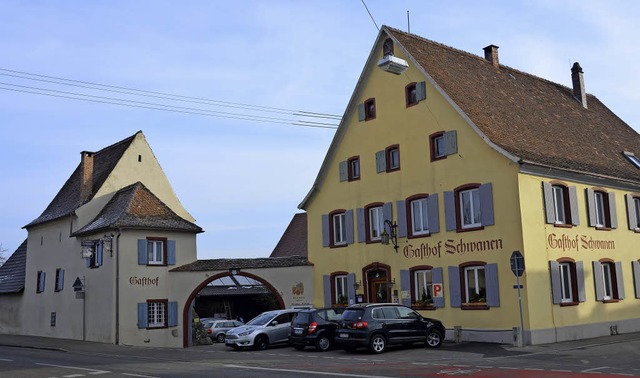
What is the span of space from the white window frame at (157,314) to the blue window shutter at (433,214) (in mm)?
14456

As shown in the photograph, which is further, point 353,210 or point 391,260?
point 353,210

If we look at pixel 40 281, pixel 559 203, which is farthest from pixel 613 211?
pixel 40 281

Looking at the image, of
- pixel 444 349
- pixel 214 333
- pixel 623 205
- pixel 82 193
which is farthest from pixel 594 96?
pixel 82 193

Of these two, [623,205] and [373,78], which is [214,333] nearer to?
[373,78]

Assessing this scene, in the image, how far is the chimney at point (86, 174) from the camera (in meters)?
37.9

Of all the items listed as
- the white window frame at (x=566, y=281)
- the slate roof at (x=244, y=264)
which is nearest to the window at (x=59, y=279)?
the slate roof at (x=244, y=264)

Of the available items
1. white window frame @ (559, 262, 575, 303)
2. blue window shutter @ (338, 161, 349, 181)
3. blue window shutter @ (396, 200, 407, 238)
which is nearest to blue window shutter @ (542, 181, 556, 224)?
white window frame @ (559, 262, 575, 303)

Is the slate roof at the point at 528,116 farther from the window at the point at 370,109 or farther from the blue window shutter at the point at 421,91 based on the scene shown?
the window at the point at 370,109

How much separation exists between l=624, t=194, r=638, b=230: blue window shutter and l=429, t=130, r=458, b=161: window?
8077 mm

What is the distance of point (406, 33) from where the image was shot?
99.3ft

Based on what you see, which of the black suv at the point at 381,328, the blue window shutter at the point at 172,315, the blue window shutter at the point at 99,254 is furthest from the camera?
the blue window shutter at the point at 99,254

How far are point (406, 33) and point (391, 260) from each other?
9.95 metres

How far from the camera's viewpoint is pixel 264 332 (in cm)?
2608

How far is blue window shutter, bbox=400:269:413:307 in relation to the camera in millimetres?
27656
